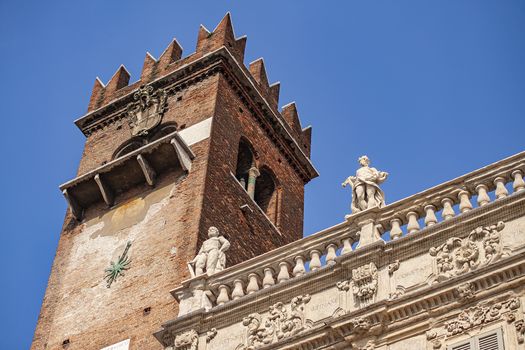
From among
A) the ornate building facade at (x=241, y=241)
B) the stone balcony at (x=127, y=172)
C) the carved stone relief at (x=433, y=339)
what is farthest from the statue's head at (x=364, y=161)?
the stone balcony at (x=127, y=172)

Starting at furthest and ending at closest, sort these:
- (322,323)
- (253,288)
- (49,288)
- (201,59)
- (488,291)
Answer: (201,59), (49,288), (253,288), (322,323), (488,291)

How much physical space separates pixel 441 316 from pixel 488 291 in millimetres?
820

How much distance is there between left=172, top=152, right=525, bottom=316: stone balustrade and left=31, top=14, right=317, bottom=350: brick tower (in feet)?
13.6

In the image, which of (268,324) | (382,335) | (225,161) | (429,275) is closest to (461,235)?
(429,275)

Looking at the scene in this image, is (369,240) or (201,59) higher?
(201,59)

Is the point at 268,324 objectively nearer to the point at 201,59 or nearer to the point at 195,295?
the point at 195,295

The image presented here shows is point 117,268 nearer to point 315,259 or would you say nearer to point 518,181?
point 315,259

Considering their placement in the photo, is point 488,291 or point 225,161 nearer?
point 488,291

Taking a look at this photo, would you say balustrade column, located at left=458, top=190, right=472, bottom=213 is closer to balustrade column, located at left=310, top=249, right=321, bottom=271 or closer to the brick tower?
balustrade column, located at left=310, top=249, right=321, bottom=271

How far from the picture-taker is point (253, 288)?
2188 cm

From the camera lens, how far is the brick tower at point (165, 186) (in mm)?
28047

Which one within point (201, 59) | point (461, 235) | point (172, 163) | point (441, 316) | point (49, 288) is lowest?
point (441, 316)

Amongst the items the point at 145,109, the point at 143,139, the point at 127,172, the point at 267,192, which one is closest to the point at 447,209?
the point at 127,172

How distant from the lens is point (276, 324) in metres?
20.8
